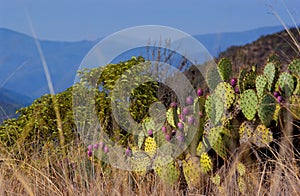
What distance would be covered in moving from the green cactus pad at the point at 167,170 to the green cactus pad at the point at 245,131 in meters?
0.53

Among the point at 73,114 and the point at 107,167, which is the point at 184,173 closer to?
the point at 107,167

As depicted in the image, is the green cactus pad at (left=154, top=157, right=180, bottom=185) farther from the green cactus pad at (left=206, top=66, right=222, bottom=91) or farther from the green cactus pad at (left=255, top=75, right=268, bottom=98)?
the green cactus pad at (left=255, top=75, right=268, bottom=98)

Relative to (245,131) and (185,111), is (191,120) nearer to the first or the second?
(185,111)

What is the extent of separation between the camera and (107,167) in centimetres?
437

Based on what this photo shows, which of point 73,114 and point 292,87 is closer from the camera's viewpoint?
point 292,87

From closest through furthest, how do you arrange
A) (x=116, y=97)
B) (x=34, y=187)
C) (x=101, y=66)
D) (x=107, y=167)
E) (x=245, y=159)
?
1. (x=34, y=187)
2. (x=245, y=159)
3. (x=107, y=167)
4. (x=116, y=97)
5. (x=101, y=66)

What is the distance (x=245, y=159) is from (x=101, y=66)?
2905 millimetres

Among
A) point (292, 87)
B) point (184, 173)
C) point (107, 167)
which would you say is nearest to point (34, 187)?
point (107, 167)

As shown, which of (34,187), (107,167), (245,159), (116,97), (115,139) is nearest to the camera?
(34,187)

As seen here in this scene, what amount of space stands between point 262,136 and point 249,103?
27 centimetres

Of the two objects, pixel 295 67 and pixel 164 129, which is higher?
pixel 295 67

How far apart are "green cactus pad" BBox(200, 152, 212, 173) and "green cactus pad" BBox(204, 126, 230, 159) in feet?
0.30

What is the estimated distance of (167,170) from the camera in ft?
13.2

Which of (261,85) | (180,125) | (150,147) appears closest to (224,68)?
(261,85)
